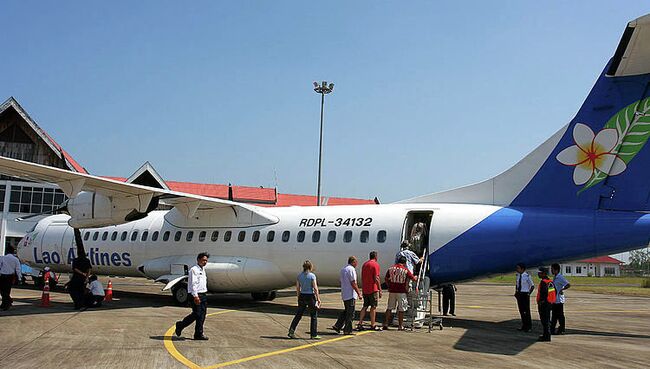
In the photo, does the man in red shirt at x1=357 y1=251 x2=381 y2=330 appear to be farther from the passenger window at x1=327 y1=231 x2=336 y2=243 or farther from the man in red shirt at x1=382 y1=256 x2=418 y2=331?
the passenger window at x1=327 y1=231 x2=336 y2=243

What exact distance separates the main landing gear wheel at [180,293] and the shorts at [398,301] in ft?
22.9

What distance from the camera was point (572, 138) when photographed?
12398 millimetres

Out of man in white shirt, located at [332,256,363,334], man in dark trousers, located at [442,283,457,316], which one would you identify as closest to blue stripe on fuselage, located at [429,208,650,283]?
man in dark trousers, located at [442,283,457,316]

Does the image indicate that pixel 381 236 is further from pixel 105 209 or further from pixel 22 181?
pixel 22 181

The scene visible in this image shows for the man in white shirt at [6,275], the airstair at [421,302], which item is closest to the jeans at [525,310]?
the airstair at [421,302]

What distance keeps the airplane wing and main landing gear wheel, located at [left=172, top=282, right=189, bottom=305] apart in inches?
84.6

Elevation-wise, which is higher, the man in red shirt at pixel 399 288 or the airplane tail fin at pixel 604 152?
the airplane tail fin at pixel 604 152

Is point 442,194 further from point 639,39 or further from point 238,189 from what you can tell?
point 238,189

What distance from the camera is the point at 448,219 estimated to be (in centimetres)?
1361

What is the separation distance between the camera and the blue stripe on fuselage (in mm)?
11531

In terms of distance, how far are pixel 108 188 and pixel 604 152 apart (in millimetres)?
12622

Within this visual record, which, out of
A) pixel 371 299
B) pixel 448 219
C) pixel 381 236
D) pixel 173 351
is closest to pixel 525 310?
pixel 448 219

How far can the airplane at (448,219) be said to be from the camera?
1166 centimetres

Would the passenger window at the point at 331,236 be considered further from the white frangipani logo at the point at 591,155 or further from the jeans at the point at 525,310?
the white frangipani logo at the point at 591,155
